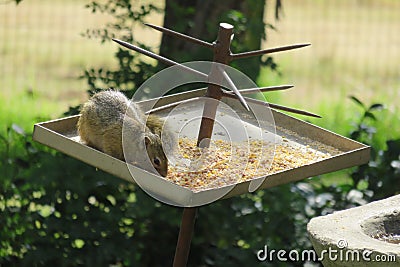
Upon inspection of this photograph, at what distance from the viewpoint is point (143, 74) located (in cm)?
475

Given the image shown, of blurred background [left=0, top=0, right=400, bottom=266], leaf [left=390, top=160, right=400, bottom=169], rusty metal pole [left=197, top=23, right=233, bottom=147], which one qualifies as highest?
rusty metal pole [left=197, top=23, right=233, bottom=147]

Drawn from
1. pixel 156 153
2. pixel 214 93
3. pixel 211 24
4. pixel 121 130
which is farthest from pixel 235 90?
pixel 211 24

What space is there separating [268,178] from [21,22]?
6819 mm

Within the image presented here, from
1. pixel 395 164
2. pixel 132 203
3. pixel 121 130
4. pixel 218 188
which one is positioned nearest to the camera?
pixel 218 188

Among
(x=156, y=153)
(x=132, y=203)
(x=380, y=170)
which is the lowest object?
(x=132, y=203)

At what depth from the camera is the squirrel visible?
3.01 metres

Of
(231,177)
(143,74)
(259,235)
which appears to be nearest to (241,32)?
(143,74)

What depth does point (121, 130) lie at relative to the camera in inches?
122

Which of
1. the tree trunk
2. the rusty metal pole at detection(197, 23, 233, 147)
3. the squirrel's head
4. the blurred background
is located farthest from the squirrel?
the tree trunk

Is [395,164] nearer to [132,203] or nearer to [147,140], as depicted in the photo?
[132,203]

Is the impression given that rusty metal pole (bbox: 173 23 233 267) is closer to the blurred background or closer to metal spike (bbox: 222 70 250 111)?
metal spike (bbox: 222 70 250 111)

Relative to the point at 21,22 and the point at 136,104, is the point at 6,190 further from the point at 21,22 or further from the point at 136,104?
the point at 21,22

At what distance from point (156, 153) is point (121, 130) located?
19cm

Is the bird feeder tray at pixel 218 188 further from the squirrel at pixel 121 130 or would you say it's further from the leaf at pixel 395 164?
the leaf at pixel 395 164
